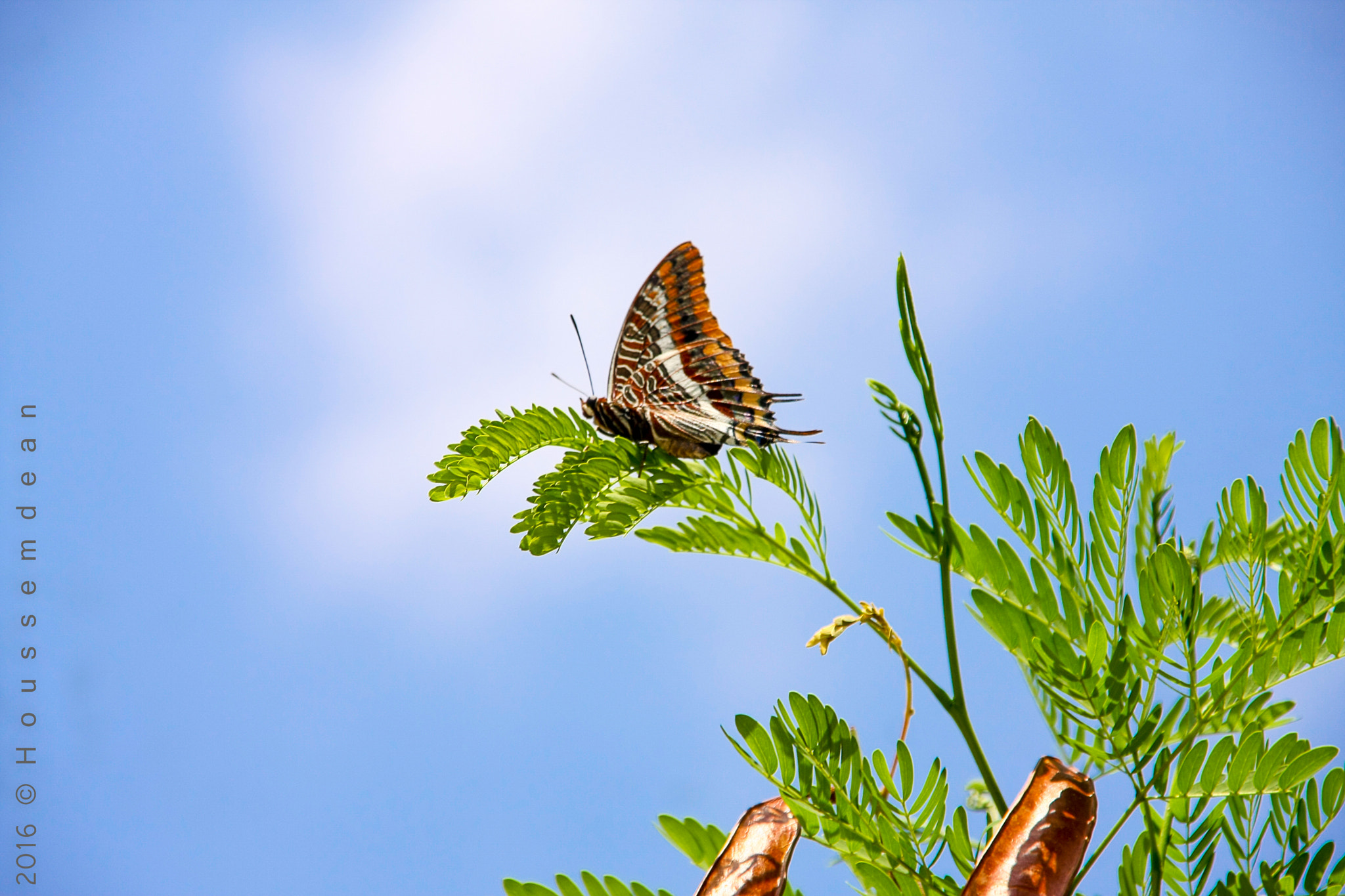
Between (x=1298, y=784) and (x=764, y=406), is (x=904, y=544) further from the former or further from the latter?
(x=1298, y=784)

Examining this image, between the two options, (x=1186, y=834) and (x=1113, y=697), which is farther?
(x=1186, y=834)

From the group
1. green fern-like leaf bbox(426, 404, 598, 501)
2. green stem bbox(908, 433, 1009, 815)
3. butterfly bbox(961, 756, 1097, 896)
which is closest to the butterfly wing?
green fern-like leaf bbox(426, 404, 598, 501)

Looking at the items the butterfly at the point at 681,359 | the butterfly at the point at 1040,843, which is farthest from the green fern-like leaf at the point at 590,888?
the butterfly at the point at 681,359

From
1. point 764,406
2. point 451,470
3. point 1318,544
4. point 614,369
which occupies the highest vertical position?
point 614,369

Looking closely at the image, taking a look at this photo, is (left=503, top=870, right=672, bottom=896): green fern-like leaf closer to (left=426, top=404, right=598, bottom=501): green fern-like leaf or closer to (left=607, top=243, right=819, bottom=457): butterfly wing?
(left=426, top=404, right=598, bottom=501): green fern-like leaf

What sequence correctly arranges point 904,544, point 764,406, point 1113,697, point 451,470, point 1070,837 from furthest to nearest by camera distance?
point 764,406, point 451,470, point 904,544, point 1113,697, point 1070,837

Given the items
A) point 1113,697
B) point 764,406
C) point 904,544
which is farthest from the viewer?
point 764,406

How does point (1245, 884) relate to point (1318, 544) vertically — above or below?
below

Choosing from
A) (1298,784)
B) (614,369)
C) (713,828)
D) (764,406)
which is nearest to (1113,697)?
(1298,784)
